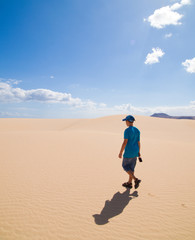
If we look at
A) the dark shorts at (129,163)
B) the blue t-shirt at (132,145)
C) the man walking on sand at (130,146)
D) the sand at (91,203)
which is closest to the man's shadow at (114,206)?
the sand at (91,203)

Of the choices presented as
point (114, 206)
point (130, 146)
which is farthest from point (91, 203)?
point (130, 146)

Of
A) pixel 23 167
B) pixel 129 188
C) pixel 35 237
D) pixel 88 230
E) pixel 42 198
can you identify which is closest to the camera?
pixel 35 237

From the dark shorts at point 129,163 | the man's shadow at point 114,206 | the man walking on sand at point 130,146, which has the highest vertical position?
the man walking on sand at point 130,146

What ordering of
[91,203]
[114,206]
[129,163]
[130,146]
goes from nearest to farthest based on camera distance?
[114,206] → [91,203] → [130,146] → [129,163]

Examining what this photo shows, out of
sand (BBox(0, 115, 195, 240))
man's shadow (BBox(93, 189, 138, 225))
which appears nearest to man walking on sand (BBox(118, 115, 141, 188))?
man's shadow (BBox(93, 189, 138, 225))

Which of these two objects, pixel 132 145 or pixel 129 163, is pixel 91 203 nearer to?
pixel 129 163

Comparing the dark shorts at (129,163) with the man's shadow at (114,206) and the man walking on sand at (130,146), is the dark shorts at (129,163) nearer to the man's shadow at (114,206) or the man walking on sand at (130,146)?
the man walking on sand at (130,146)

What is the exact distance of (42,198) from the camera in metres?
3.75

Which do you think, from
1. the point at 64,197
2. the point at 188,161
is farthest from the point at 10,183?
the point at 188,161

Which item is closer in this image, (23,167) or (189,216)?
(189,216)

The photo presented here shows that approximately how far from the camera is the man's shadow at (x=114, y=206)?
10.1 ft

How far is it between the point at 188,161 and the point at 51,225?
756 cm

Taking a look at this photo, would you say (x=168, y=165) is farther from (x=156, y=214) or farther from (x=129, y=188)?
(x=156, y=214)

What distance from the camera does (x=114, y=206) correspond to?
352 cm
